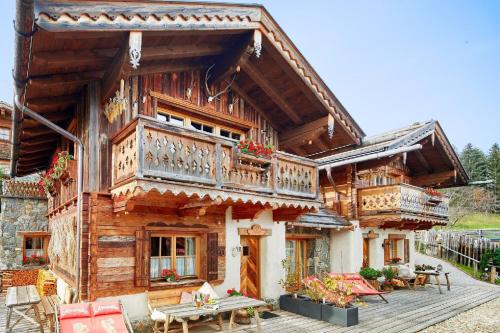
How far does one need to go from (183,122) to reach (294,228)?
559cm

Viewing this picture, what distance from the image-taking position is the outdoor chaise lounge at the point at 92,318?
6508mm

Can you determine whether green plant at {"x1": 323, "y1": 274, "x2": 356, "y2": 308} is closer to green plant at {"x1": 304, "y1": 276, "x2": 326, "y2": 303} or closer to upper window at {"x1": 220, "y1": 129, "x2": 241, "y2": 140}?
green plant at {"x1": 304, "y1": 276, "x2": 326, "y2": 303}

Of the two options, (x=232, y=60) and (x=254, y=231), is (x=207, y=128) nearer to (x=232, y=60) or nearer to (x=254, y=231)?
(x=232, y=60)

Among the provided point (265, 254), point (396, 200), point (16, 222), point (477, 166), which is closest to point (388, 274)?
point (396, 200)

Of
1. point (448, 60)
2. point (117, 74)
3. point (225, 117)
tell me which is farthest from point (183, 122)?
point (448, 60)

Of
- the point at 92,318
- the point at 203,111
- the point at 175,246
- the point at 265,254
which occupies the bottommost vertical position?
→ the point at 92,318

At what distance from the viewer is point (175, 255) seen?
8.89 m

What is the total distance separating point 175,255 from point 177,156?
2.76m

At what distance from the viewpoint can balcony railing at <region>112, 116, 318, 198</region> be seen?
686 centimetres

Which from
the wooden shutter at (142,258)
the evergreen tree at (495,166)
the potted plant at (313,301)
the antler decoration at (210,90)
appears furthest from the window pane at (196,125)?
the evergreen tree at (495,166)

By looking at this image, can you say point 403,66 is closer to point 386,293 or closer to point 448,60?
point 448,60

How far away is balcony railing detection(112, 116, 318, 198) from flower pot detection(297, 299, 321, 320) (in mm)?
2956

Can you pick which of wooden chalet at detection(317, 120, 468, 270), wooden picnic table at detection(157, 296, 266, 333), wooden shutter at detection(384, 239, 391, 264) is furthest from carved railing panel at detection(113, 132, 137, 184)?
wooden shutter at detection(384, 239, 391, 264)

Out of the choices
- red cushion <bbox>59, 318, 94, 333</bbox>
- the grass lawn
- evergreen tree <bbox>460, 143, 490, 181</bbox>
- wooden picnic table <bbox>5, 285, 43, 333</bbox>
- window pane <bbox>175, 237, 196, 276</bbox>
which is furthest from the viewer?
evergreen tree <bbox>460, 143, 490, 181</bbox>
